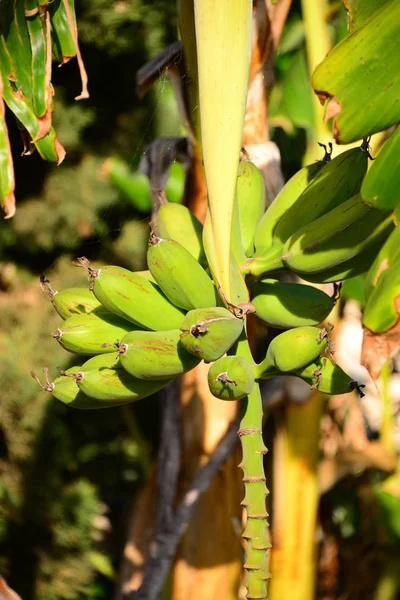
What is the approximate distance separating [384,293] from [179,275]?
170mm

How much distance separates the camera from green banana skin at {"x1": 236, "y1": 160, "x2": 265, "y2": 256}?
592 mm

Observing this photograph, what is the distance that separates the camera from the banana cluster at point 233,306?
481 mm

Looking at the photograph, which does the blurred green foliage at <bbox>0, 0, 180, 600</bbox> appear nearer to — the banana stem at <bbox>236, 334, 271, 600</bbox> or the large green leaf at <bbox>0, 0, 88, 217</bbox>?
the large green leaf at <bbox>0, 0, 88, 217</bbox>

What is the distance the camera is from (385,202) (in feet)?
1.30

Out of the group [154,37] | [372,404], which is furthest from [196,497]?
[154,37]

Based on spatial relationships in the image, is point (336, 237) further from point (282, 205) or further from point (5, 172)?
point (5, 172)

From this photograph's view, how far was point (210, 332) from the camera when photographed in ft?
1.52

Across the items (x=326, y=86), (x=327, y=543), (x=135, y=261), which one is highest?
(x=326, y=86)

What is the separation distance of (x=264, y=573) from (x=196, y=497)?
638 mm

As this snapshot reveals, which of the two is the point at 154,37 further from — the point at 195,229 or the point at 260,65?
the point at 195,229

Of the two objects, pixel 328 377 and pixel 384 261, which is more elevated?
pixel 384 261

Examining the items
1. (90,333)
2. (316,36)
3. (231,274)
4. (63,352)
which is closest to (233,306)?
(231,274)

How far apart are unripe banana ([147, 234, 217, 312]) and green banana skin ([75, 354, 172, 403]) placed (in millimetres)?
67

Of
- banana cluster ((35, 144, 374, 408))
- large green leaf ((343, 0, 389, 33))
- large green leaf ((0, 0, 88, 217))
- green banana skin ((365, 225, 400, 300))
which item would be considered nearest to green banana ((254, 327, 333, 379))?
banana cluster ((35, 144, 374, 408))
